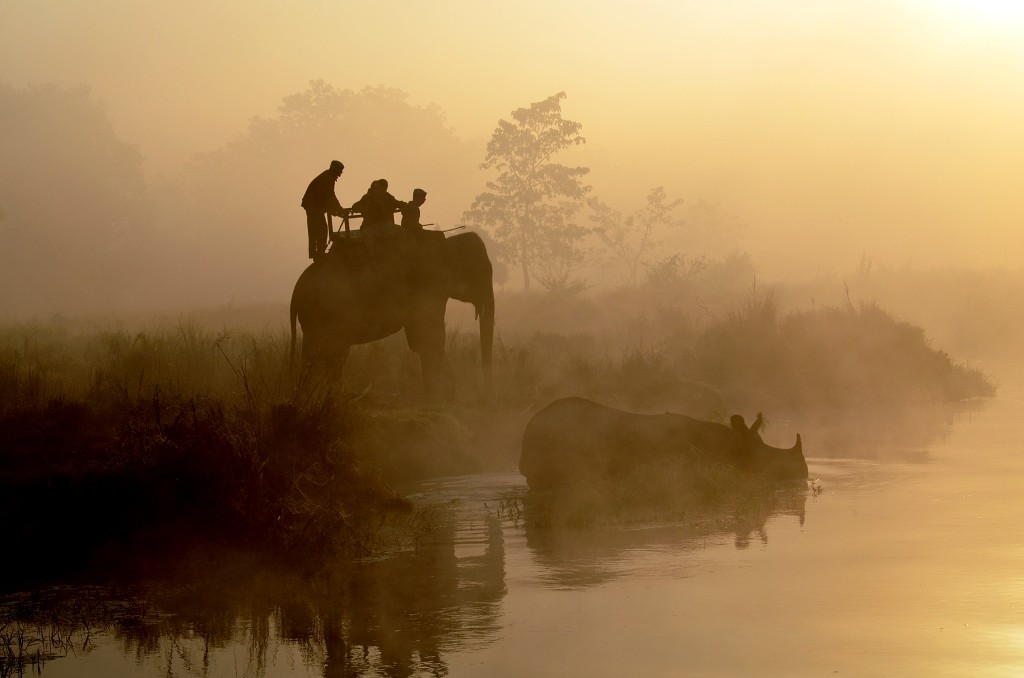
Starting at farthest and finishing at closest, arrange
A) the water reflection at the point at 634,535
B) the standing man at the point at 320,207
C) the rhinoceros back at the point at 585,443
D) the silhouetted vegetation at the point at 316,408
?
the standing man at the point at 320,207, the rhinoceros back at the point at 585,443, the silhouetted vegetation at the point at 316,408, the water reflection at the point at 634,535

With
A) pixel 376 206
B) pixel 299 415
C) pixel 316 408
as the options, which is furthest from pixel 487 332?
pixel 299 415

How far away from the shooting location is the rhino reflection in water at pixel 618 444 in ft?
46.9

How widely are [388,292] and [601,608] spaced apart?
917 centimetres

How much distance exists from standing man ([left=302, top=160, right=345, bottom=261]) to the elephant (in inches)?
9.6

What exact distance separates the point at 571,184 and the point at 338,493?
57558 mm

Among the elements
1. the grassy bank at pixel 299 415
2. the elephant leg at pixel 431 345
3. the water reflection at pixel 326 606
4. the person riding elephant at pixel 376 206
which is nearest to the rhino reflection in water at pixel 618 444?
the grassy bank at pixel 299 415

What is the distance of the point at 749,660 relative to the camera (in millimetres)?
7758

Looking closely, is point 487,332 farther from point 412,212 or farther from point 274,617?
point 274,617

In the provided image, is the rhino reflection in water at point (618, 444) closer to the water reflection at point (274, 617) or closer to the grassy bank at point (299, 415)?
the grassy bank at point (299, 415)

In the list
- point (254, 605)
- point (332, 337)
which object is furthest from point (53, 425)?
point (332, 337)

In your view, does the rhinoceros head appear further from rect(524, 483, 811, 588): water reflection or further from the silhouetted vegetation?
the silhouetted vegetation

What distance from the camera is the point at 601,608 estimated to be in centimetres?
901

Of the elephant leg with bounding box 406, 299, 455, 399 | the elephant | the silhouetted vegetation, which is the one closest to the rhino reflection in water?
the silhouetted vegetation

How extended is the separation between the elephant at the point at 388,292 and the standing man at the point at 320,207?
0.24 metres
